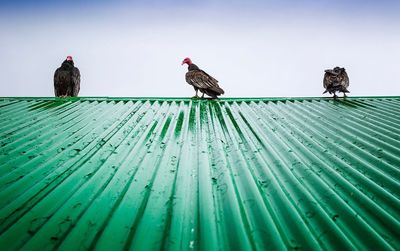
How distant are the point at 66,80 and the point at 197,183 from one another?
7.00 meters

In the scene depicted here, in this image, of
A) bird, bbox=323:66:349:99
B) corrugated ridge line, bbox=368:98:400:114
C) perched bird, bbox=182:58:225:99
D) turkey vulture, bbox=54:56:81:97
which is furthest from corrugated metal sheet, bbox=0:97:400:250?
turkey vulture, bbox=54:56:81:97

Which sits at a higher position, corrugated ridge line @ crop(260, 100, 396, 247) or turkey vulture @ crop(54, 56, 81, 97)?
turkey vulture @ crop(54, 56, 81, 97)

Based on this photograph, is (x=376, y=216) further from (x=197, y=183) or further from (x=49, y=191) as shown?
(x=49, y=191)

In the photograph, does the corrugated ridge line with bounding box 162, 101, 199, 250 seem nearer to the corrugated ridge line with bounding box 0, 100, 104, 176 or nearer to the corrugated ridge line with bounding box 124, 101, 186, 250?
the corrugated ridge line with bounding box 124, 101, 186, 250

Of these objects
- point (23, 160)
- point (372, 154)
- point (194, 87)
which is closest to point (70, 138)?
point (23, 160)

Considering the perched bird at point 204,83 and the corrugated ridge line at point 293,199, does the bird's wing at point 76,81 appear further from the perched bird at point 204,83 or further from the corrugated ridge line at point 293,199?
the corrugated ridge line at point 293,199

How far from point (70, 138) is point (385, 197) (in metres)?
3.22

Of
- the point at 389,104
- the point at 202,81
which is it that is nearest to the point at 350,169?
the point at 389,104

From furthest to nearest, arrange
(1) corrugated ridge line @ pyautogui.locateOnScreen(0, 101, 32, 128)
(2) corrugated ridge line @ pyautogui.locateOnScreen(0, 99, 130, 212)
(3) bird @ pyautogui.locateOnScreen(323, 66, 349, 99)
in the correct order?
(3) bird @ pyautogui.locateOnScreen(323, 66, 349, 99) → (1) corrugated ridge line @ pyautogui.locateOnScreen(0, 101, 32, 128) → (2) corrugated ridge line @ pyautogui.locateOnScreen(0, 99, 130, 212)

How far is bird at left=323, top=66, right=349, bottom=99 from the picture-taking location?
617 centimetres

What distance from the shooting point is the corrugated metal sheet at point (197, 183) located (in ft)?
4.50

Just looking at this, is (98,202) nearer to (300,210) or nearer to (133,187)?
(133,187)

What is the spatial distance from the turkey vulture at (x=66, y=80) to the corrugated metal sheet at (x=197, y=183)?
3.89 meters

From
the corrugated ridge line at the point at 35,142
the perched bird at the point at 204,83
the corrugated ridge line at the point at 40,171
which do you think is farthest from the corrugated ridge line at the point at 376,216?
the perched bird at the point at 204,83
